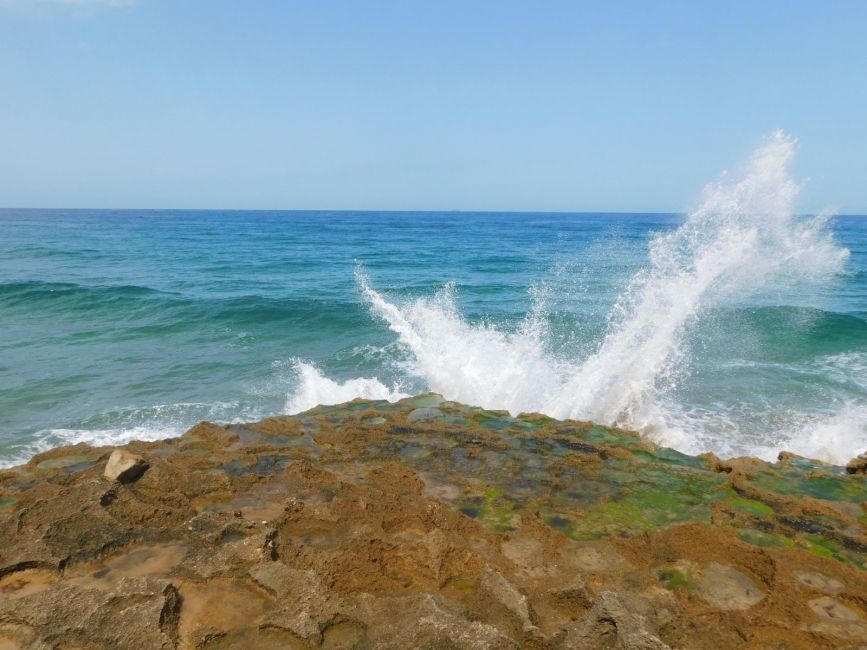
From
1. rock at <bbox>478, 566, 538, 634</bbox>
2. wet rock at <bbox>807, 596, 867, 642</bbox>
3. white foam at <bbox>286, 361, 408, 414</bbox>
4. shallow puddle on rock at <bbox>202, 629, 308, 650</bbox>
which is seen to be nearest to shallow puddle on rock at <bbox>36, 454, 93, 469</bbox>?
shallow puddle on rock at <bbox>202, 629, 308, 650</bbox>

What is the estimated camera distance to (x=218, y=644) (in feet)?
10.0

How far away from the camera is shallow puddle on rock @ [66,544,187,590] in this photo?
11.7ft

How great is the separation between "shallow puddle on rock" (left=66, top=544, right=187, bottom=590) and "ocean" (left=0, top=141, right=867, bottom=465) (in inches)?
184

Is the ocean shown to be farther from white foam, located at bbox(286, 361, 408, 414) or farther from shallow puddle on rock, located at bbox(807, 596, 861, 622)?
shallow puddle on rock, located at bbox(807, 596, 861, 622)

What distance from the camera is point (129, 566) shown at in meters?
3.71

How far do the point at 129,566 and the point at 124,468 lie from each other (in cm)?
130

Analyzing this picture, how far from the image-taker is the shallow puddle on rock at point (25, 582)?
11.2ft

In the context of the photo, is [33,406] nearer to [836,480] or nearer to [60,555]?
[60,555]

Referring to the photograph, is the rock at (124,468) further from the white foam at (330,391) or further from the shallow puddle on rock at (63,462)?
the white foam at (330,391)

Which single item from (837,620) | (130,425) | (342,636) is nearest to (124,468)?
(342,636)

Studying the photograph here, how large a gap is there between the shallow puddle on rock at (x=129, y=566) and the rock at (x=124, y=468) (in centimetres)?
110

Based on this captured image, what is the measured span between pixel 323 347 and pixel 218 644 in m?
10.5

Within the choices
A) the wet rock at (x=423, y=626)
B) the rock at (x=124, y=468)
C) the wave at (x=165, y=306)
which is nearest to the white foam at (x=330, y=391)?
the rock at (x=124, y=468)

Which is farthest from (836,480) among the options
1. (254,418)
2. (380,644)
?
(254,418)
